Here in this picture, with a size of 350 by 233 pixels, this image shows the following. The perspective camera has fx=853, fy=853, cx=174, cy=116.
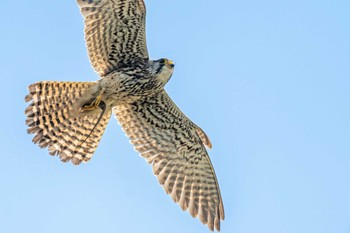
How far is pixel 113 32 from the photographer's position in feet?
46.2

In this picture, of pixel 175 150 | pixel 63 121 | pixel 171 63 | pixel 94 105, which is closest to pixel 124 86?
pixel 94 105

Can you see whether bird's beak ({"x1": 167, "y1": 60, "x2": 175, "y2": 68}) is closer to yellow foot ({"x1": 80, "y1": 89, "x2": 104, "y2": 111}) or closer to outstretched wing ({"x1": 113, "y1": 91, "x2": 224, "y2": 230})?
outstretched wing ({"x1": 113, "y1": 91, "x2": 224, "y2": 230})

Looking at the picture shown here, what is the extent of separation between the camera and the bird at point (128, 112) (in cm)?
1397

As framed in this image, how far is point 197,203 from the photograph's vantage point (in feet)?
48.5

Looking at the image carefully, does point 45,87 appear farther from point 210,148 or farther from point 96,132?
point 210,148

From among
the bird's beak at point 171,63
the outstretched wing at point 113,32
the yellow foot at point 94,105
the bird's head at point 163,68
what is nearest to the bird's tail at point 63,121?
the yellow foot at point 94,105

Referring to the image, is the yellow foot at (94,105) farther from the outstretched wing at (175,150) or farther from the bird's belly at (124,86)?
the outstretched wing at (175,150)

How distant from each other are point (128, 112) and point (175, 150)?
112 cm

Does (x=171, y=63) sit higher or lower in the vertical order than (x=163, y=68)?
higher

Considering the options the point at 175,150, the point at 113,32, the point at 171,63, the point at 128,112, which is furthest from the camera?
the point at 175,150

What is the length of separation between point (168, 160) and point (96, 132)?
55.8 inches

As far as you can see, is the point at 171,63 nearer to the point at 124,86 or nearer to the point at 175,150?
the point at 124,86

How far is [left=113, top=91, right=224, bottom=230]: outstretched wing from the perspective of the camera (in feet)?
48.5

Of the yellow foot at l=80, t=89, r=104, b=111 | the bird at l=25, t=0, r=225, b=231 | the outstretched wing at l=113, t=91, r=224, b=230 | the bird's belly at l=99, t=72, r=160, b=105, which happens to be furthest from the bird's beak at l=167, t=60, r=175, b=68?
the yellow foot at l=80, t=89, r=104, b=111
